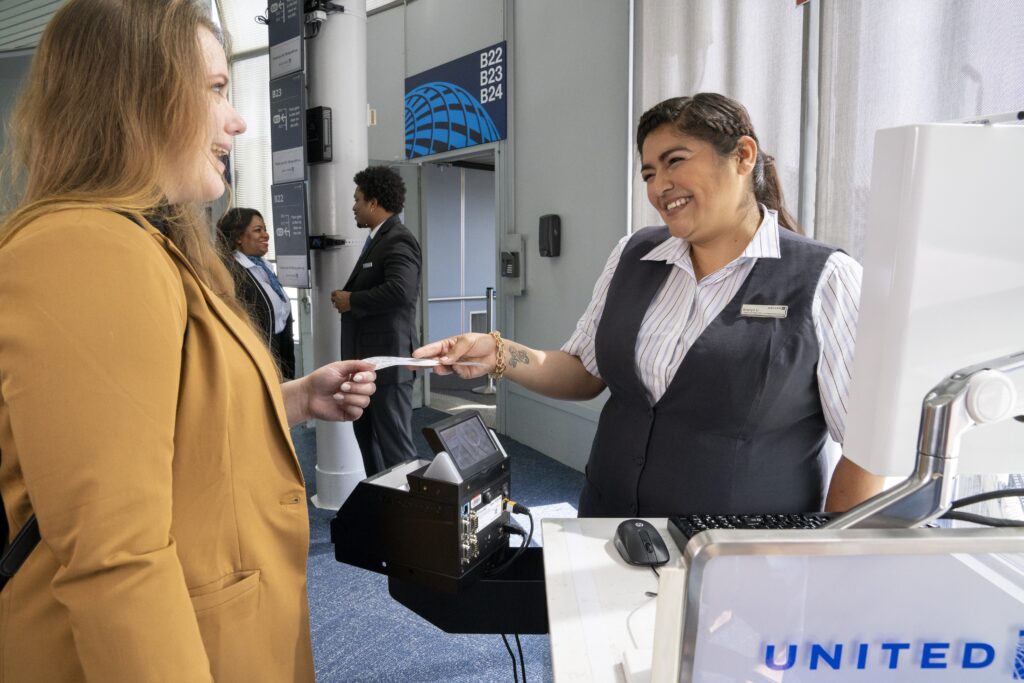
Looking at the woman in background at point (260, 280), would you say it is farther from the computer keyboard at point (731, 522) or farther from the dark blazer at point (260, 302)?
the computer keyboard at point (731, 522)

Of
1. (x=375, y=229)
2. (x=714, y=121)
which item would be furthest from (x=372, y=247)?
(x=714, y=121)

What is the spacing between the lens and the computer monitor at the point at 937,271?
541mm

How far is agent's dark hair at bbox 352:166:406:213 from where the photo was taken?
11.9 ft

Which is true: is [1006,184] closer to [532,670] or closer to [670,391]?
[670,391]

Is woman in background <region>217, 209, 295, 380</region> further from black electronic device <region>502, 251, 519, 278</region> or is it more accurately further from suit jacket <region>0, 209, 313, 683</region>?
suit jacket <region>0, 209, 313, 683</region>

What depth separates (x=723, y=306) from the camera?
144cm

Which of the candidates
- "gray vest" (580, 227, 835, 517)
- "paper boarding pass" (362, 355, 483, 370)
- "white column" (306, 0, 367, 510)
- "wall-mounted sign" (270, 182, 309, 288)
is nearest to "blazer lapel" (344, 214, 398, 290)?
"white column" (306, 0, 367, 510)

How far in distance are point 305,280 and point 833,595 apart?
333cm

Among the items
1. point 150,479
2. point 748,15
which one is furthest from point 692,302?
point 748,15

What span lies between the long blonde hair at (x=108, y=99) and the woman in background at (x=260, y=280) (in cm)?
294

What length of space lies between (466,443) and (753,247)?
29.5 inches

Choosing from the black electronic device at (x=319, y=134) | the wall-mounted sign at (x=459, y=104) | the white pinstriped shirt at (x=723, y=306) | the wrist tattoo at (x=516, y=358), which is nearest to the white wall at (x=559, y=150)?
the wall-mounted sign at (x=459, y=104)

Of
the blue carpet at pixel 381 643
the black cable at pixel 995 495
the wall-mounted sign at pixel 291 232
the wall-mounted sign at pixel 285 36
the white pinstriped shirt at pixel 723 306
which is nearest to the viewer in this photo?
the black cable at pixel 995 495

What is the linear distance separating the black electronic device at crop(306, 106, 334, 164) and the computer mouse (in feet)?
9.33
